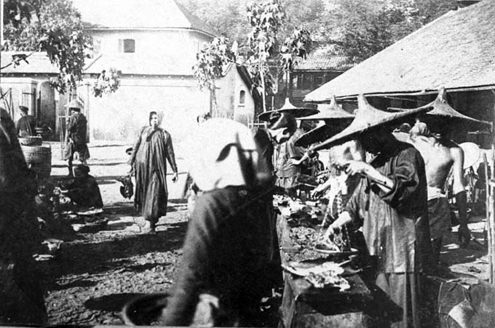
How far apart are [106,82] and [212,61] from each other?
2.86ft

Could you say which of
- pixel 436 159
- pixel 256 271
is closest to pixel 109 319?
pixel 256 271

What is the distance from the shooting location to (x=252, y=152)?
290 cm

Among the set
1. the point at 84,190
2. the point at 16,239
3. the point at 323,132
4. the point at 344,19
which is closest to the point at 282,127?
the point at 323,132

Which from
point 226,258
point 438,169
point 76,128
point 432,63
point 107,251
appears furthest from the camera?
point 107,251

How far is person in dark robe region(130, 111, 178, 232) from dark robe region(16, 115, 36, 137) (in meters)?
1.41

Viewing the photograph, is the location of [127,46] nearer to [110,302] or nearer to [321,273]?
[110,302]

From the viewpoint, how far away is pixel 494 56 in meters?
3.22

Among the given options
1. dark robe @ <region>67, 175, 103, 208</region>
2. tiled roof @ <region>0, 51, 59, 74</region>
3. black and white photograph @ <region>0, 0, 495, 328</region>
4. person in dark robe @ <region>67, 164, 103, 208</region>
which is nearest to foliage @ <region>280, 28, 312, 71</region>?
black and white photograph @ <region>0, 0, 495, 328</region>

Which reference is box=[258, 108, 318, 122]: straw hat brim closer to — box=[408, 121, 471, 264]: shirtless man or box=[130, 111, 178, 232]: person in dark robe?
box=[408, 121, 471, 264]: shirtless man

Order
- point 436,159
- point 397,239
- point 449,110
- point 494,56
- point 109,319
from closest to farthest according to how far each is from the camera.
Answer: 1. point 397,239
2. point 109,319
3. point 494,56
4. point 449,110
5. point 436,159

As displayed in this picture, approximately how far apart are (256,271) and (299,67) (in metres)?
1.64

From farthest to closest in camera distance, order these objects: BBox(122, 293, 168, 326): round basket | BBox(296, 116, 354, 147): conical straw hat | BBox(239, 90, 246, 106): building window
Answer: BBox(296, 116, 354, 147): conical straw hat
BBox(239, 90, 246, 106): building window
BBox(122, 293, 168, 326): round basket

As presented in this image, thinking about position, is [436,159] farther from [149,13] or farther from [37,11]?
[37,11]

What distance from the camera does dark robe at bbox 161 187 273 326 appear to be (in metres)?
2.48
